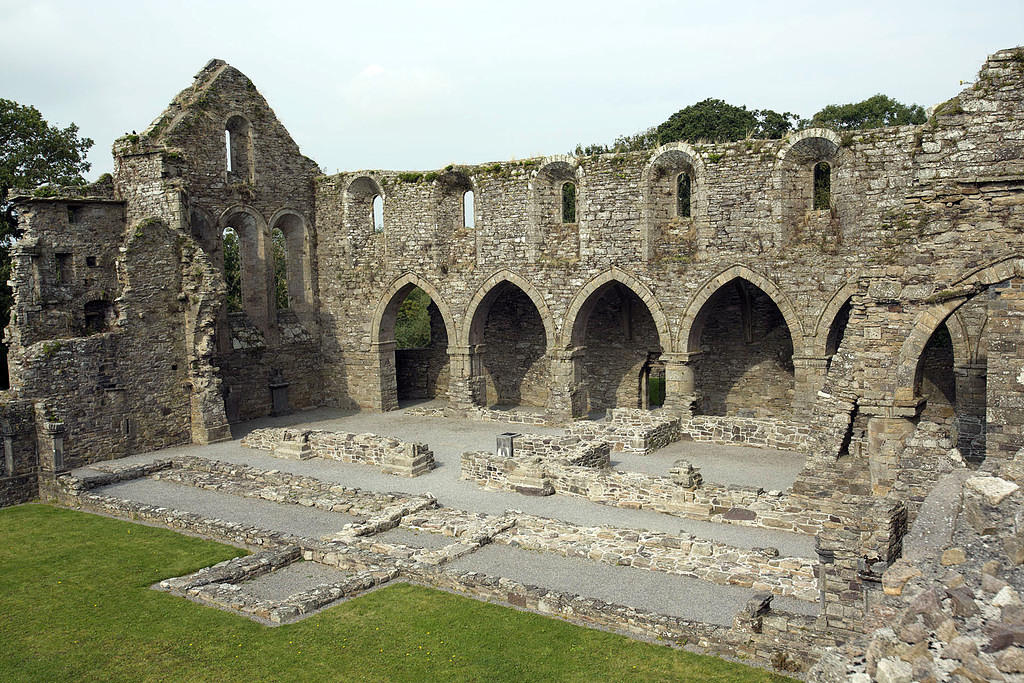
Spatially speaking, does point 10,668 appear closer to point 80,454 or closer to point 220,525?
point 220,525

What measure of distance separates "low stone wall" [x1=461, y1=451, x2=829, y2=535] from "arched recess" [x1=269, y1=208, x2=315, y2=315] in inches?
469

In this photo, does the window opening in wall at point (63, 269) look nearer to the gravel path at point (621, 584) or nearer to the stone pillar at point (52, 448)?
the stone pillar at point (52, 448)

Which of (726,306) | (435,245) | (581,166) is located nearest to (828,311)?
(726,306)

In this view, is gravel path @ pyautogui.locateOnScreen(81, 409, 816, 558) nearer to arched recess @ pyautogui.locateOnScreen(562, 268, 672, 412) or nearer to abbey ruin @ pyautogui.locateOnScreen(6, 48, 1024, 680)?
abbey ruin @ pyautogui.locateOnScreen(6, 48, 1024, 680)

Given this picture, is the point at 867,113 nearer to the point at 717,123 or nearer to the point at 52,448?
the point at 717,123

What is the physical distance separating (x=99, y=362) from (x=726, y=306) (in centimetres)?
1637

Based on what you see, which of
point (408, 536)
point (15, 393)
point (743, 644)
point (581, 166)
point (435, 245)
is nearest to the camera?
point (743, 644)

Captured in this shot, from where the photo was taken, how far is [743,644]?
27.5 feet

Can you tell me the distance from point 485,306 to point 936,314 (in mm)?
14018

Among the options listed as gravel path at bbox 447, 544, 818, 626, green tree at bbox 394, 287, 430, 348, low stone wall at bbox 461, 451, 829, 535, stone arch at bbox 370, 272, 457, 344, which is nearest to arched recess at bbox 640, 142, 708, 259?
stone arch at bbox 370, 272, 457, 344

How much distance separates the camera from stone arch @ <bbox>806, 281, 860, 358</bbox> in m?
19.0

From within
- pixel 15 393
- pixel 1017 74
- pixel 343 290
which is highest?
pixel 1017 74

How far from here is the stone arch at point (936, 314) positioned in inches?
465

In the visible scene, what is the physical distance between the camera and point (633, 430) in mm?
18781
